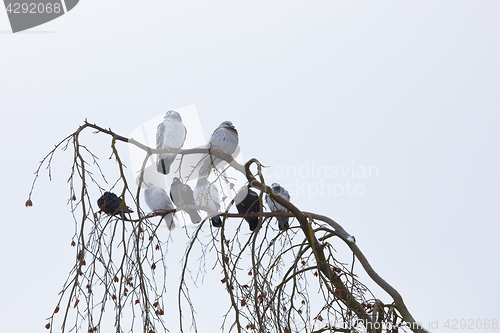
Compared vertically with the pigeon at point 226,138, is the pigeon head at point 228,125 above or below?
above

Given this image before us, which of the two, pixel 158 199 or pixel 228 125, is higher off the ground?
pixel 228 125

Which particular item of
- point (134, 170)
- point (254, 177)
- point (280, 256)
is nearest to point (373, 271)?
point (280, 256)

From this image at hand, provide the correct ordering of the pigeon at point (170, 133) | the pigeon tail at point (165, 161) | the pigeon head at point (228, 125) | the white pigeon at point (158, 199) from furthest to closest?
Answer: the white pigeon at point (158, 199) → the pigeon head at point (228, 125) → the pigeon at point (170, 133) → the pigeon tail at point (165, 161)

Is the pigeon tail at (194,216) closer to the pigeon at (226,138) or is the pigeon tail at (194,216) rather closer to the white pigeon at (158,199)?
the white pigeon at (158,199)

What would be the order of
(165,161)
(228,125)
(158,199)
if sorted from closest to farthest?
(165,161) < (228,125) < (158,199)

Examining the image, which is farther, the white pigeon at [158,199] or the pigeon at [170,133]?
the white pigeon at [158,199]

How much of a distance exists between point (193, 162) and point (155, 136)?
0.30 m

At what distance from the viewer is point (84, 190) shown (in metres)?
1.64

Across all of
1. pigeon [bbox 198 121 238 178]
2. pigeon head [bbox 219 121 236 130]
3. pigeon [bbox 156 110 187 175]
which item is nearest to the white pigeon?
pigeon [bbox 156 110 187 175]

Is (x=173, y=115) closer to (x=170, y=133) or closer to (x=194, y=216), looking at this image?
(x=170, y=133)

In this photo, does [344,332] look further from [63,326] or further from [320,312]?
[63,326]

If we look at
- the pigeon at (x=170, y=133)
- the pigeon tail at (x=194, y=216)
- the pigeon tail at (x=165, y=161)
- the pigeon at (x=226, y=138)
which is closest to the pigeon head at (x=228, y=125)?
the pigeon at (x=226, y=138)

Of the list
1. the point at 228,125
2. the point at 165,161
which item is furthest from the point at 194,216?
the point at 228,125

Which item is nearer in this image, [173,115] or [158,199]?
[173,115]
